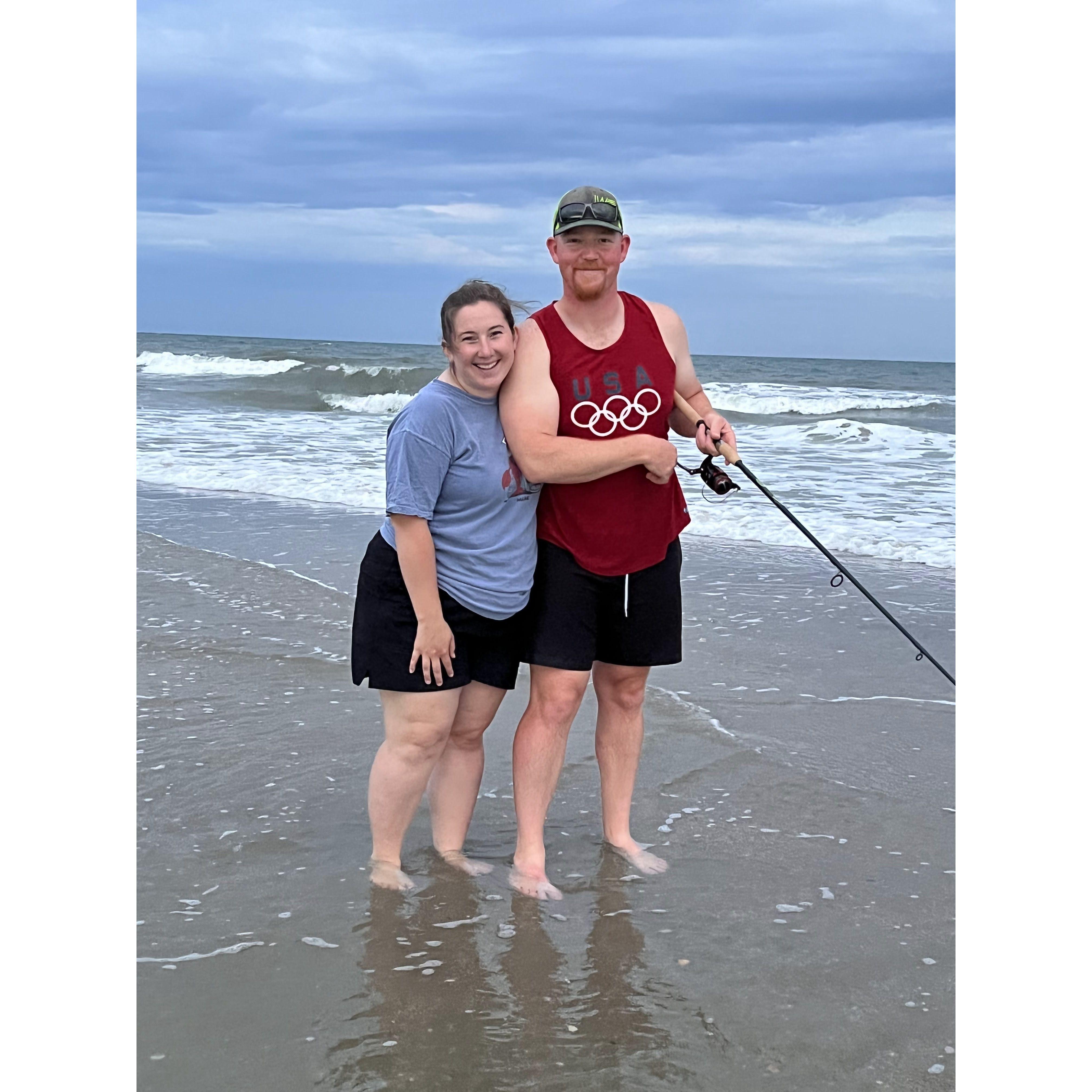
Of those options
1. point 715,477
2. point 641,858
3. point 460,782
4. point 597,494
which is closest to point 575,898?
point 641,858

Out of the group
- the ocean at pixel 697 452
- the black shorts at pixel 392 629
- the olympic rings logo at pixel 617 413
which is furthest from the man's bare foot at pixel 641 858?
the ocean at pixel 697 452

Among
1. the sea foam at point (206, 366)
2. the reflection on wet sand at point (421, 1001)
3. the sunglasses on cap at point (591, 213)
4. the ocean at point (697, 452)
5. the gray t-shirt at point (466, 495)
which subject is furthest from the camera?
the sea foam at point (206, 366)

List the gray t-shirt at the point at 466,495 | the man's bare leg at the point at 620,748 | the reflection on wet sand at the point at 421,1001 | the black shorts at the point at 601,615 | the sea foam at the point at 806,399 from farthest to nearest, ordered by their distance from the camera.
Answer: the sea foam at the point at 806,399 → the man's bare leg at the point at 620,748 → the black shorts at the point at 601,615 → the gray t-shirt at the point at 466,495 → the reflection on wet sand at the point at 421,1001

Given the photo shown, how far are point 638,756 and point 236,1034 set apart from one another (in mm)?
1384

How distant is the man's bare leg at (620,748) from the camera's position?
10.1 ft

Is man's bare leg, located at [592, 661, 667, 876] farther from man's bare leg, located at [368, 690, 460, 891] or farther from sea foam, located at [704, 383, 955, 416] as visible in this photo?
sea foam, located at [704, 383, 955, 416]

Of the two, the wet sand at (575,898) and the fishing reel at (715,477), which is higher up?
the fishing reel at (715,477)

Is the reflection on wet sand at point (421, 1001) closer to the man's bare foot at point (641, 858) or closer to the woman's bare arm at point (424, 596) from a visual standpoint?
the man's bare foot at point (641, 858)

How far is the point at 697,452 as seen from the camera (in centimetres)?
1169

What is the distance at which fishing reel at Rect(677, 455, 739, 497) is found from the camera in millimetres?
2971

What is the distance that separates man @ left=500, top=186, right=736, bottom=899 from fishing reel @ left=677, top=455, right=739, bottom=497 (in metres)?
0.08

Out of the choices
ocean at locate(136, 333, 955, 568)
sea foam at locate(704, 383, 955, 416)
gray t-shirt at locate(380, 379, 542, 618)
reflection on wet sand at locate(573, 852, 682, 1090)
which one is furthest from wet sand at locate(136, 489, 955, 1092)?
sea foam at locate(704, 383, 955, 416)

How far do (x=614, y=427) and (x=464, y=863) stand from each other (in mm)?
1191

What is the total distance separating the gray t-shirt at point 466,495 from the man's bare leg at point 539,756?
271mm
